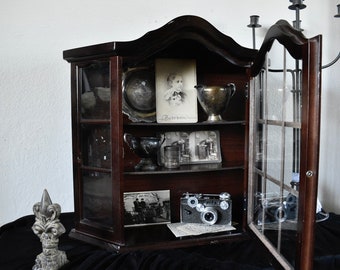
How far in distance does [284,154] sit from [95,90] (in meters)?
0.68

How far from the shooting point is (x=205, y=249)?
1.16 m

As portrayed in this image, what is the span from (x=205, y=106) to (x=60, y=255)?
0.74 m

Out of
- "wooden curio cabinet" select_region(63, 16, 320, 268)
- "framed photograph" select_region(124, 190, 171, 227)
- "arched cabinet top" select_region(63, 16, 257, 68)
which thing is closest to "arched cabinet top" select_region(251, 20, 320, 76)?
"wooden curio cabinet" select_region(63, 16, 320, 268)

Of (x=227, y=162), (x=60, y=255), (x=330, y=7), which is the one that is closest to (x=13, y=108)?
(x=60, y=255)

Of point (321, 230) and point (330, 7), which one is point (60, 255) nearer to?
point (321, 230)

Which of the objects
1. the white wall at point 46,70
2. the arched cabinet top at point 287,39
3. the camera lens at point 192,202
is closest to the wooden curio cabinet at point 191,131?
the arched cabinet top at point 287,39

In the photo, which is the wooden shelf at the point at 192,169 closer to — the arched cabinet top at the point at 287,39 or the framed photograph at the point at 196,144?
the framed photograph at the point at 196,144

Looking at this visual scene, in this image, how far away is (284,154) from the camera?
96 centimetres

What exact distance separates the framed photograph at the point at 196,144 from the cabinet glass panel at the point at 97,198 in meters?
0.31

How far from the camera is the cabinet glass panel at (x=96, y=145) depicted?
1.18 m

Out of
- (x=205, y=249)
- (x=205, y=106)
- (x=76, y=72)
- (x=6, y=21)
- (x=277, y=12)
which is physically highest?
(x=277, y=12)

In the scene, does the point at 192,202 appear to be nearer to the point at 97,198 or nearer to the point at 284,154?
the point at 97,198

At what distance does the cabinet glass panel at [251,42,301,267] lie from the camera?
0.91 metres

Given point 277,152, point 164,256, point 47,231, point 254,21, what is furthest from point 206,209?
point 254,21
